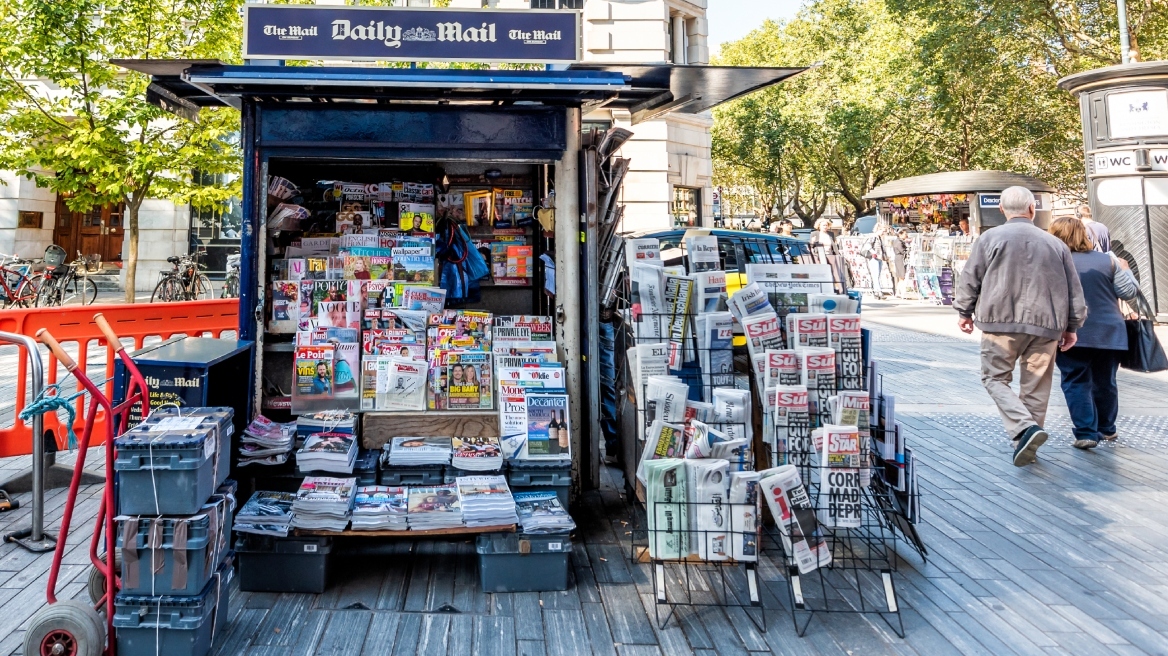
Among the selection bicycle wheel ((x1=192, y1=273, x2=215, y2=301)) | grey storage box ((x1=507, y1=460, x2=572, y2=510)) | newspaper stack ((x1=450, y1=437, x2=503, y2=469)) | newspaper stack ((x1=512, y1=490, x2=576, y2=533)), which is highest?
bicycle wheel ((x1=192, y1=273, x2=215, y2=301))

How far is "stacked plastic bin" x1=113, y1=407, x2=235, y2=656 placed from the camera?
300 cm

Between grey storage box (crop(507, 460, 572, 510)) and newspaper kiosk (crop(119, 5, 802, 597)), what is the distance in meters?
0.27

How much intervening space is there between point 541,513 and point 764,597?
3.85 ft

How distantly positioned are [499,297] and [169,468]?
3.14 meters

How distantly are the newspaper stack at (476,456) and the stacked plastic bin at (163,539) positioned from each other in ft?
4.81

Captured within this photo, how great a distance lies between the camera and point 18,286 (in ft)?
49.8

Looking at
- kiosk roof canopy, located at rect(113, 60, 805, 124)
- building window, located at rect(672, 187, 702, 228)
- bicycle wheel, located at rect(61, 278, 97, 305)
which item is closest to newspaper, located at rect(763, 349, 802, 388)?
kiosk roof canopy, located at rect(113, 60, 805, 124)

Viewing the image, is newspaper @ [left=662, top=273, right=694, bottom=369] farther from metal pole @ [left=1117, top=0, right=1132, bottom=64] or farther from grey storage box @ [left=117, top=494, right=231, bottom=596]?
metal pole @ [left=1117, top=0, right=1132, bottom=64]

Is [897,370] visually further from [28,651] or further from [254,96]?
[28,651]

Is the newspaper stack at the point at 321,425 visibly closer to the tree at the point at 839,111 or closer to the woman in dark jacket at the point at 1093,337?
the woman in dark jacket at the point at 1093,337

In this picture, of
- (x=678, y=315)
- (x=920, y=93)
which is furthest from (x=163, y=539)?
(x=920, y=93)

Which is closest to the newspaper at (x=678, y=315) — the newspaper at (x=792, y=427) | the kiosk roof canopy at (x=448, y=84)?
the newspaper at (x=792, y=427)

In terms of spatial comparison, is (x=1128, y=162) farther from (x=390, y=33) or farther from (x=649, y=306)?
(x=390, y=33)

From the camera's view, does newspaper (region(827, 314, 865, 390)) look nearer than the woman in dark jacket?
Yes
